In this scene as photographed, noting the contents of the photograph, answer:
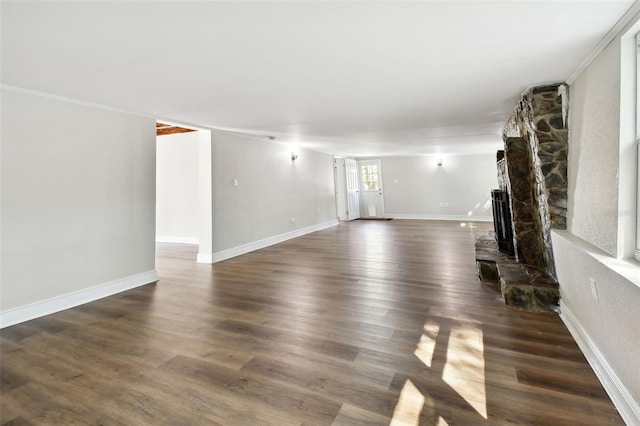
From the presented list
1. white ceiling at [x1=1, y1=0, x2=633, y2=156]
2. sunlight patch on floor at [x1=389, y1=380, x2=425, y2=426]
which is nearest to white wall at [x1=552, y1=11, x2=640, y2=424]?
white ceiling at [x1=1, y1=0, x2=633, y2=156]

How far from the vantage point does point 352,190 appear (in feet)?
35.2

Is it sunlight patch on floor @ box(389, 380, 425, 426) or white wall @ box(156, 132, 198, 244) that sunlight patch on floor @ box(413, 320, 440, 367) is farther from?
white wall @ box(156, 132, 198, 244)

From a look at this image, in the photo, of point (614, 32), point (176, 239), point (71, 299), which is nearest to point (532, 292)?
point (614, 32)

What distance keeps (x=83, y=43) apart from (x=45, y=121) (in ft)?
5.20

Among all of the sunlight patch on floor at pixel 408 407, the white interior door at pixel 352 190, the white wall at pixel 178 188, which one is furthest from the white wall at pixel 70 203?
the white interior door at pixel 352 190

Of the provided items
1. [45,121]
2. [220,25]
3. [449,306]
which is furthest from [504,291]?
[45,121]

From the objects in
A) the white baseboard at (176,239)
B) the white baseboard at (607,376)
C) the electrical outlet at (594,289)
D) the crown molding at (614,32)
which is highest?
the crown molding at (614,32)

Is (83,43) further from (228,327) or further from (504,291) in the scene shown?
(504,291)

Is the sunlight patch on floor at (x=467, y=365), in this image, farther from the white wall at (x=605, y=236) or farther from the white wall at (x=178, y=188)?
the white wall at (x=178, y=188)

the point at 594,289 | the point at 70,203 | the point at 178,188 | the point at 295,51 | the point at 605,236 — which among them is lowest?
the point at 594,289

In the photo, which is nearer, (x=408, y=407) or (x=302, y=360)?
(x=408, y=407)

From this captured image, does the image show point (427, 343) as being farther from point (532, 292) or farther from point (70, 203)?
point (70, 203)

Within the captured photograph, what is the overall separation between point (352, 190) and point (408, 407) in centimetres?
929

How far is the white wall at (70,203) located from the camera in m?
2.80
